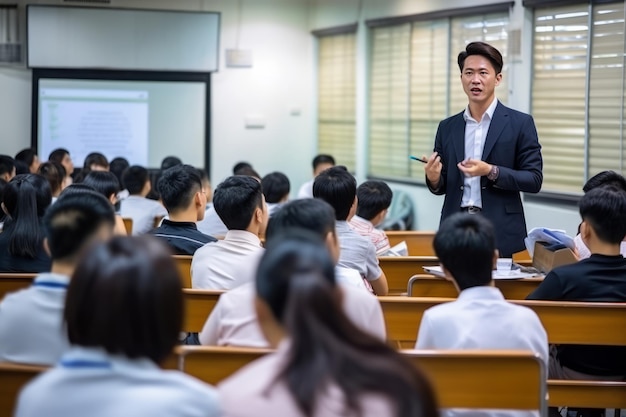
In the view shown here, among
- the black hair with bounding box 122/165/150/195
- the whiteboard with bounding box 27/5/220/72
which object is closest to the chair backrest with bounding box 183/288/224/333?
the black hair with bounding box 122/165/150/195

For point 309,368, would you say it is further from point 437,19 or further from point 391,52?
point 391,52

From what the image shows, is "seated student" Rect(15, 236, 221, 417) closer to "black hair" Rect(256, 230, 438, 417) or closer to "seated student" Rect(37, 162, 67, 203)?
"black hair" Rect(256, 230, 438, 417)

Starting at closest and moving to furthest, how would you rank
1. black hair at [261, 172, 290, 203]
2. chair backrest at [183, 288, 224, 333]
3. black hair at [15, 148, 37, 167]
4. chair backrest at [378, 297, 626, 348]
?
chair backrest at [378, 297, 626, 348] → chair backrest at [183, 288, 224, 333] → black hair at [261, 172, 290, 203] → black hair at [15, 148, 37, 167]

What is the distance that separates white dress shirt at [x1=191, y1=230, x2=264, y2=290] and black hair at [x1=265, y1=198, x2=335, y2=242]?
78cm

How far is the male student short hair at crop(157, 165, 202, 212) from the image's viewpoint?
14.9 feet

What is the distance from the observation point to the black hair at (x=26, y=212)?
3.97 meters

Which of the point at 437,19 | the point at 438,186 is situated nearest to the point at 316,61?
the point at 437,19

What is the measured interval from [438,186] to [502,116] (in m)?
Result: 0.43

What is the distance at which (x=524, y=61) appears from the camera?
7809mm

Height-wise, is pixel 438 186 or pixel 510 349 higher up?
pixel 438 186

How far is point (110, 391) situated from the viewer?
60.0 inches

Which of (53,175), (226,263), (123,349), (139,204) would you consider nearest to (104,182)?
(53,175)

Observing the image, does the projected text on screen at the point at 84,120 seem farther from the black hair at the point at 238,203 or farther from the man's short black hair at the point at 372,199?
the black hair at the point at 238,203

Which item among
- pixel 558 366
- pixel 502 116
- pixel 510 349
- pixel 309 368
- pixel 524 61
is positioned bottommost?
pixel 558 366
